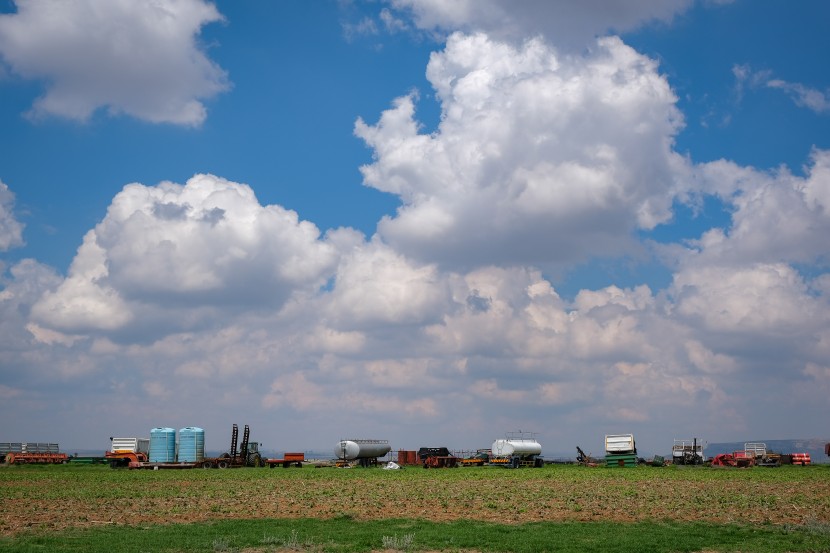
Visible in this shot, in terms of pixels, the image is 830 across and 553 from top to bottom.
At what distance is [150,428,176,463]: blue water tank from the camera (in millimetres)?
79000

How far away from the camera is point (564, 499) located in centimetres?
3797

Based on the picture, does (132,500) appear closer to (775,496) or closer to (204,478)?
(204,478)

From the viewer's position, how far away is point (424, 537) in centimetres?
2550

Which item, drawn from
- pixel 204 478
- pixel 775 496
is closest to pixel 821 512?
pixel 775 496

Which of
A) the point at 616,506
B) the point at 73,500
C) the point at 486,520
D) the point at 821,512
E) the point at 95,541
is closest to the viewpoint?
the point at 95,541

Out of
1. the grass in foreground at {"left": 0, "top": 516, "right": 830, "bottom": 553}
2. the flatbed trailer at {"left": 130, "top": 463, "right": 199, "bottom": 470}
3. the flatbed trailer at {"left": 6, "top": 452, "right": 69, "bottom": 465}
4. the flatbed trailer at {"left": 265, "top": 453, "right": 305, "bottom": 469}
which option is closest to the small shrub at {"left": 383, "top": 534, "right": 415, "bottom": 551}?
the grass in foreground at {"left": 0, "top": 516, "right": 830, "bottom": 553}

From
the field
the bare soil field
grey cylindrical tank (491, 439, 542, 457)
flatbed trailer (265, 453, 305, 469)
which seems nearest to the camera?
the field

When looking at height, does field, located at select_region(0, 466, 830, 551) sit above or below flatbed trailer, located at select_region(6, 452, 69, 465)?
above

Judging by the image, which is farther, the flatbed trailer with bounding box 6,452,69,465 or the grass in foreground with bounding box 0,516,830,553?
the flatbed trailer with bounding box 6,452,69,465

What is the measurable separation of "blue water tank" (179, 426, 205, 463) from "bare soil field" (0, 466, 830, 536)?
26.7 meters

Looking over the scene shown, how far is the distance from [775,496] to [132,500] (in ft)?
111

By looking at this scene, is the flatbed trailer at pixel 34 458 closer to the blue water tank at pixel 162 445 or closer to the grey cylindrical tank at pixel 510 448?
the blue water tank at pixel 162 445

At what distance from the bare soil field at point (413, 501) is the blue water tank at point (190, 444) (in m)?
26.7

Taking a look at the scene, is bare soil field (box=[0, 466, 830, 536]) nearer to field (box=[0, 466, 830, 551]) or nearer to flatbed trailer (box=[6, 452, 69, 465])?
field (box=[0, 466, 830, 551])
